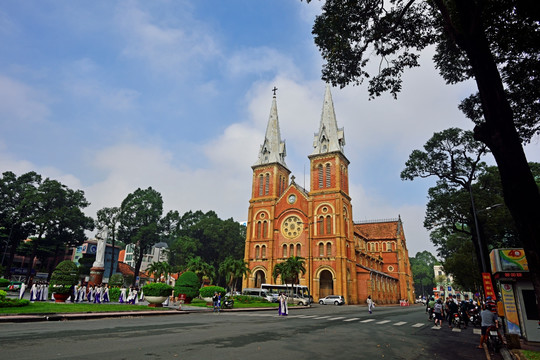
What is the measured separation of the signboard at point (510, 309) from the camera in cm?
1291

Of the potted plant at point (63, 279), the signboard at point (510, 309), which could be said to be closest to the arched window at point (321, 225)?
the potted plant at point (63, 279)

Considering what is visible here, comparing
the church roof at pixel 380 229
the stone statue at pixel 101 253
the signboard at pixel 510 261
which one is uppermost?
the church roof at pixel 380 229

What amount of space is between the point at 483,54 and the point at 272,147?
49.9 m

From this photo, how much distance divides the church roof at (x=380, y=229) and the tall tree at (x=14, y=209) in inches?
2390

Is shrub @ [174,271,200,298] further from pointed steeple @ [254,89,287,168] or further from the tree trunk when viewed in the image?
pointed steeple @ [254,89,287,168]

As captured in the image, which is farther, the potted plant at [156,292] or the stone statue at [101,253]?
the stone statue at [101,253]

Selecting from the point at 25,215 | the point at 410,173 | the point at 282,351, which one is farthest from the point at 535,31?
the point at 25,215

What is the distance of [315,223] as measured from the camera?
48.6 meters

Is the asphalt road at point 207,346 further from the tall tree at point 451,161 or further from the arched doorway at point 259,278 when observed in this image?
the arched doorway at point 259,278

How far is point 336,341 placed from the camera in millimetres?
10453

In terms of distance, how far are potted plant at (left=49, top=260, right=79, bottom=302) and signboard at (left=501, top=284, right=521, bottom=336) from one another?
79.2ft

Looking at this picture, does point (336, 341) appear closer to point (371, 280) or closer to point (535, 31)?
point (535, 31)

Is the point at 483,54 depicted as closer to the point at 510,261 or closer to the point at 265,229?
the point at 510,261

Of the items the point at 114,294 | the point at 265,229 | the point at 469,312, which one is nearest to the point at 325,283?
the point at 265,229
